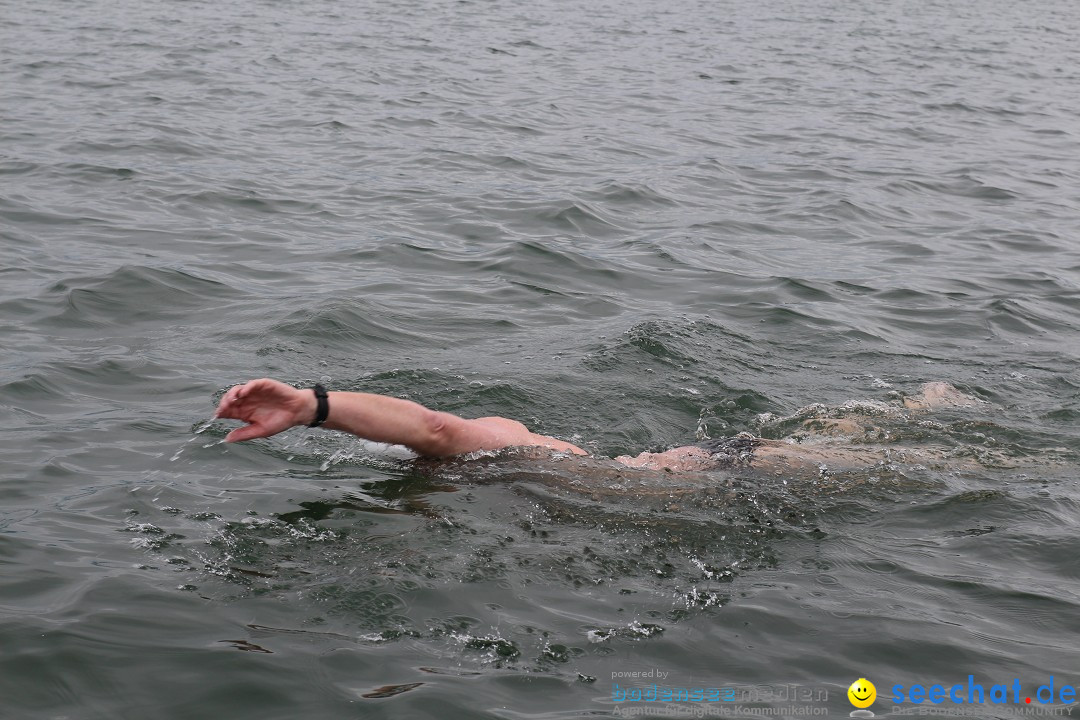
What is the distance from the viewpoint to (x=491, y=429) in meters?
5.52

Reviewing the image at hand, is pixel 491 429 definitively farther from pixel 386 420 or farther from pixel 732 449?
pixel 732 449

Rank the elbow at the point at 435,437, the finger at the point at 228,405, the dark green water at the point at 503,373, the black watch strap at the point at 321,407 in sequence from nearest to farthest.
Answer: the dark green water at the point at 503,373, the finger at the point at 228,405, the black watch strap at the point at 321,407, the elbow at the point at 435,437

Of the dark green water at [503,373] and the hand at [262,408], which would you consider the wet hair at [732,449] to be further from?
the hand at [262,408]

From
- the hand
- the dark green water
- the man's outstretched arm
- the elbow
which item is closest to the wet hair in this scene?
the dark green water

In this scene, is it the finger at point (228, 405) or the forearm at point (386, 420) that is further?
the forearm at point (386, 420)

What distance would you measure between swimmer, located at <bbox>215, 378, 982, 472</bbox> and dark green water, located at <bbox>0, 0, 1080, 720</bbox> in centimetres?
17

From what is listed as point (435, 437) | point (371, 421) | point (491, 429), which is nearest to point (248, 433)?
point (371, 421)

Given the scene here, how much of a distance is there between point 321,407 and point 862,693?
2.46 metres

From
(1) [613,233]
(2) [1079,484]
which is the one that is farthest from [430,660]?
(1) [613,233]

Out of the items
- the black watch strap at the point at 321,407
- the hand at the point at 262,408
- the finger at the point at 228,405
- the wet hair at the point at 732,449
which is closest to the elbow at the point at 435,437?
the black watch strap at the point at 321,407

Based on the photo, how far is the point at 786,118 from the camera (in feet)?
55.3

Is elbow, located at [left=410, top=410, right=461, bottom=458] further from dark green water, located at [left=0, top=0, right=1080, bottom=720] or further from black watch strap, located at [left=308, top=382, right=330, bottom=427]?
black watch strap, located at [left=308, top=382, right=330, bottom=427]

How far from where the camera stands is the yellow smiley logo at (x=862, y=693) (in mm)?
4133

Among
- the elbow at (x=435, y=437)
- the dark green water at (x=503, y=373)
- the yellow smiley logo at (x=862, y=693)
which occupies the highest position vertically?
the elbow at (x=435, y=437)
